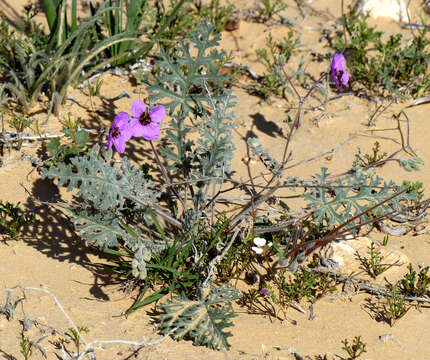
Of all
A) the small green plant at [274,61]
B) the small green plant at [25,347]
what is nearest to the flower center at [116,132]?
the small green plant at [25,347]

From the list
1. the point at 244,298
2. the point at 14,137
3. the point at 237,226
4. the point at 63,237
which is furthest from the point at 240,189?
the point at 14,137

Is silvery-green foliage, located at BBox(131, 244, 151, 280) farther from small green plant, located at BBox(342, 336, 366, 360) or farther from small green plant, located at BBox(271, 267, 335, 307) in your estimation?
small green plant, located at BBox(342, 336, 366, 360)

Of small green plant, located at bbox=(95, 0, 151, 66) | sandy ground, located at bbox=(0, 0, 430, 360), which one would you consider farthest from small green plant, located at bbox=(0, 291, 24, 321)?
small green plant, located at bbox=(95, 0, 151, 66)

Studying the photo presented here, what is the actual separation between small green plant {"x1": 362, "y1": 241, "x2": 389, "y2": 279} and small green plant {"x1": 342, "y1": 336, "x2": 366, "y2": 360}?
Answer: 1.60 feet

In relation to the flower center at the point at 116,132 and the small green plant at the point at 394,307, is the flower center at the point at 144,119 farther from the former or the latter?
the small green plant at the point at 394,307

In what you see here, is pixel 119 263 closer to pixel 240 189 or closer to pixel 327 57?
pixel 240 189

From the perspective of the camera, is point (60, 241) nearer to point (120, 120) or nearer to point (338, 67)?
point (120, 120)

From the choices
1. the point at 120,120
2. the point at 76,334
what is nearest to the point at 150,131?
the point at 120,120

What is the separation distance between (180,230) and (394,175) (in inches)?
64.1

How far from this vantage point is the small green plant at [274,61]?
14.3 ft

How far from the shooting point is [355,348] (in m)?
2.54

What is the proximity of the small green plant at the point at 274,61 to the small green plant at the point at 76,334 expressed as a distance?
2469mm

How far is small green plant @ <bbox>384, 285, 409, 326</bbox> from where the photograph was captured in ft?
9.10

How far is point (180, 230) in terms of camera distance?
3031 mm
